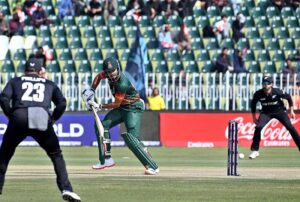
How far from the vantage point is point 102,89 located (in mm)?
35625

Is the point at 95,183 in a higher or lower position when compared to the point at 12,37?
lower

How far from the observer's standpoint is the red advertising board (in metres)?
35.4

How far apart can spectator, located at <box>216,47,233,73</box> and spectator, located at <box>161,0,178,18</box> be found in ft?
11.9

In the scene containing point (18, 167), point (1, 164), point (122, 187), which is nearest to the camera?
point (1, 164)

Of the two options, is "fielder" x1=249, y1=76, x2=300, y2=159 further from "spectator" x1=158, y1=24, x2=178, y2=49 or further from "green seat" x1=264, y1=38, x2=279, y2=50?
"green seat" x1=264, y1=38, x2=279, y2=50

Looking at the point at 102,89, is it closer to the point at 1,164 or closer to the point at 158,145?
the point at 158,145

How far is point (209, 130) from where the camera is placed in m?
35.5

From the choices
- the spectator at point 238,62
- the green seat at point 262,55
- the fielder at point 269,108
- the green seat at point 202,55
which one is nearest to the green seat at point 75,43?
the green seat at point 202,55

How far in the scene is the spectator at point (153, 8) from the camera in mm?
39375

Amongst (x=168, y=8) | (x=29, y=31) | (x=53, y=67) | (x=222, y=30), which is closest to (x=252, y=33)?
(x=222, y=30)

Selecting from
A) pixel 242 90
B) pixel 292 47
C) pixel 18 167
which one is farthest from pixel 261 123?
pixel 292 47

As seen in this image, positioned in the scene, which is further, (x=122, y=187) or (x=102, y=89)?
(x=102, y=89)

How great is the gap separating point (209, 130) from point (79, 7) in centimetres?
715

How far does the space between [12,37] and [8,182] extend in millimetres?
19086
